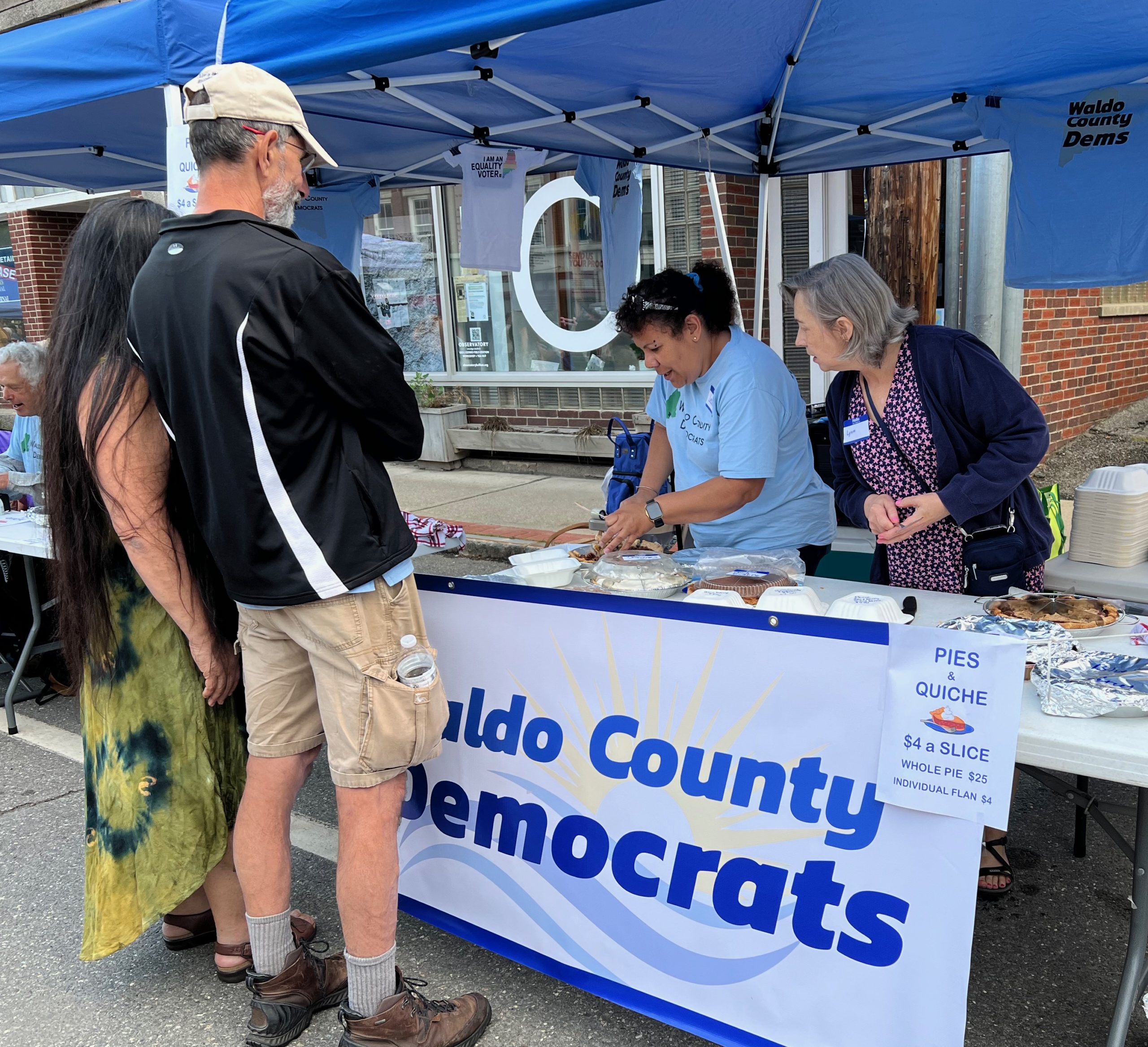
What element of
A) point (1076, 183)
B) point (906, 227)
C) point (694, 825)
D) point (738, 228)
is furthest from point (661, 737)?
point (738, 228)

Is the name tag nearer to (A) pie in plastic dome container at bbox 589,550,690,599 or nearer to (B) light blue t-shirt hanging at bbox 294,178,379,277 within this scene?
(A) pie in plastic dome container at bbox 589,550,690,599

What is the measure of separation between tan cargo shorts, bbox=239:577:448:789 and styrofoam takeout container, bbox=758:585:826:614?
77 centimetres

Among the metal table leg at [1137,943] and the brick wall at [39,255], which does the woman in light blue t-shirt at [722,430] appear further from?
the brick wall at [39,255]

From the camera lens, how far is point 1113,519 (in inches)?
119

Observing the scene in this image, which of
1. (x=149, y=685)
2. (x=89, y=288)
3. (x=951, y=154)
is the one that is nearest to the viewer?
(x=89, y=288)

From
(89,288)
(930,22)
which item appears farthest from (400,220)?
(89,288)

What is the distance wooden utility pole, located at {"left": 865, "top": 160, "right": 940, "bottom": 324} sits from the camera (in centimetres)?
480

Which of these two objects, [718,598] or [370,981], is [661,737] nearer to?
[718,598]

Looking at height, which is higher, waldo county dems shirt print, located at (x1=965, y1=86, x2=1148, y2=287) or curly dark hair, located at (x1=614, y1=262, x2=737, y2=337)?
waldo county dems shirt print, located at (x1=965, y1=86, x2=1148, y2=287)

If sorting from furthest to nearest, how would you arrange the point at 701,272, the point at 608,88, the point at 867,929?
1. the point at 608,88
2. the point at 701,272
3. the point at 867,929

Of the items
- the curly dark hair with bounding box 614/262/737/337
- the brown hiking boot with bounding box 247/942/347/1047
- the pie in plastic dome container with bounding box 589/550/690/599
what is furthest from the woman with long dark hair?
the curly dark hair with bounding box 614/262/737/337

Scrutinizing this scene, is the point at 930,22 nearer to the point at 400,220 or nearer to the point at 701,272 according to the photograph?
the point at 701,272

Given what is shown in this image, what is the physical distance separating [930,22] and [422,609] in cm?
254

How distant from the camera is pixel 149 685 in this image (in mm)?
2348
